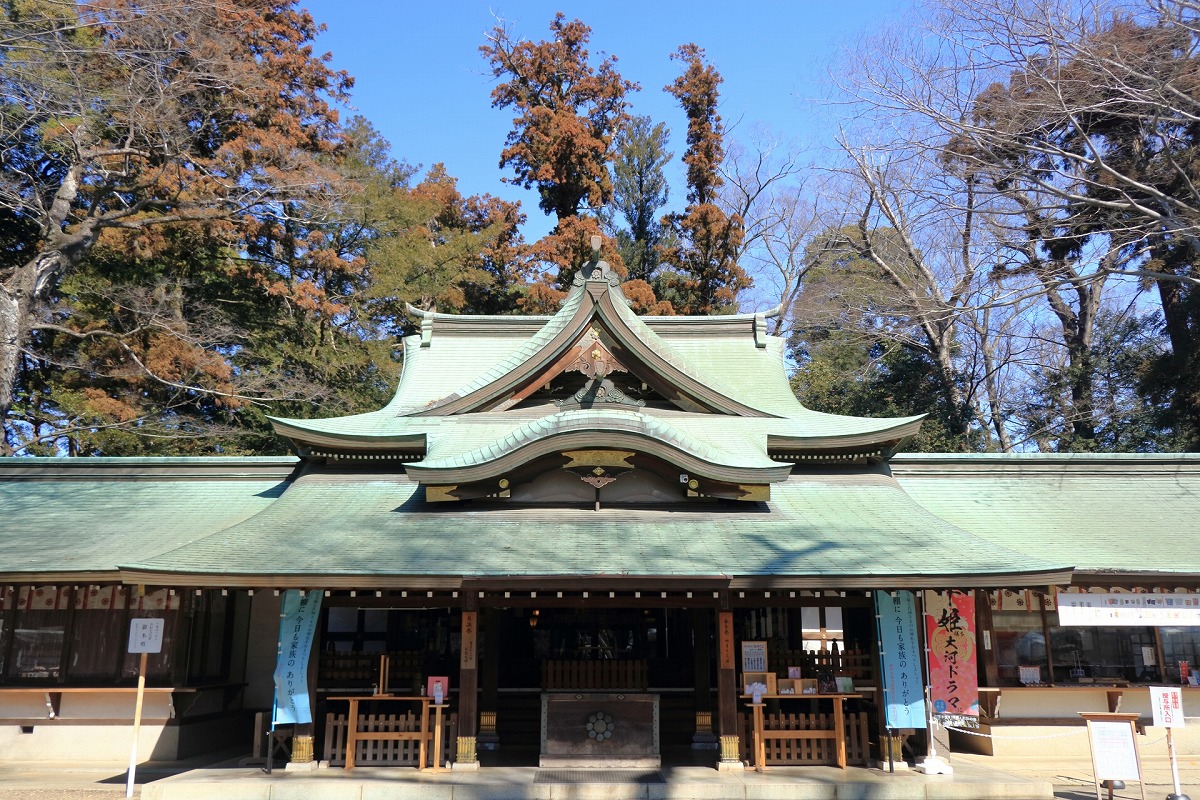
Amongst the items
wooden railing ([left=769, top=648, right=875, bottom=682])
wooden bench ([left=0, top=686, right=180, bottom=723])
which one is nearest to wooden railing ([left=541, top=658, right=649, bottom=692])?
wooden railing ([left=769, top=648, right=875, bottom=682])

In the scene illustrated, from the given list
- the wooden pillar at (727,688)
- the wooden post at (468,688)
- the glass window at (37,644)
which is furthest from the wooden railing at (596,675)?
the glass window at (37,644)

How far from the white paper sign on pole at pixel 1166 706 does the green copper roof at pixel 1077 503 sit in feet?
7.11

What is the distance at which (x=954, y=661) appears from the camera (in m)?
11.1

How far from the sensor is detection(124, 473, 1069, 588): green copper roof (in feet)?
32.7

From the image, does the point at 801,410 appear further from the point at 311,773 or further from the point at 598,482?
the point at 311,773

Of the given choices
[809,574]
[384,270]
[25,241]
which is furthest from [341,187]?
[809,574]

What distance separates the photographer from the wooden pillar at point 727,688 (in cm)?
1057

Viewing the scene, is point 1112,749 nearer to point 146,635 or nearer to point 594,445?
point 594,445

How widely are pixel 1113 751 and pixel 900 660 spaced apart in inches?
95.3

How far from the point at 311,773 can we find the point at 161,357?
17.3 metres

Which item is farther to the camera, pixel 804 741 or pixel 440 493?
pixel 440 493

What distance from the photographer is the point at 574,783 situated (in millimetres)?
9703

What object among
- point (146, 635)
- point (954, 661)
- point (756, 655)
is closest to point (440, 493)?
point (146, 635)

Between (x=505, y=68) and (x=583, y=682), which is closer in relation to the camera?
(x=583, y=682)
